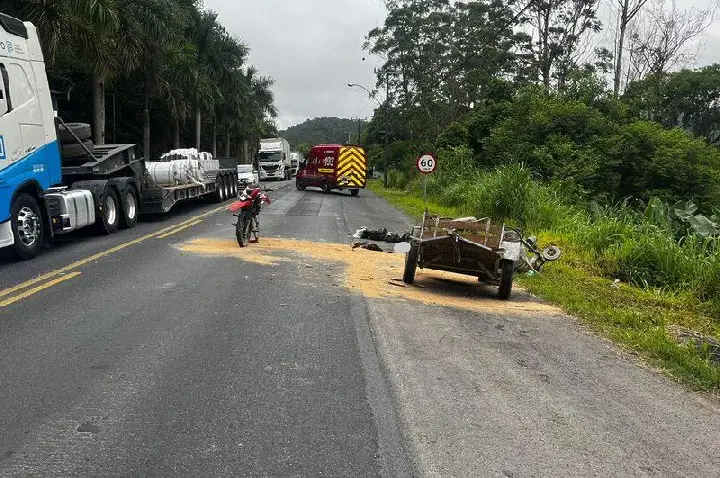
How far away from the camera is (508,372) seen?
17.4ft

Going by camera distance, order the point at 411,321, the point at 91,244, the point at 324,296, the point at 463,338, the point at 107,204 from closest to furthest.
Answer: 1. the point at 463,338
2. the point at 411,321
3. the point at 324,296
4. the point at 91,244
5. the point at 107,204

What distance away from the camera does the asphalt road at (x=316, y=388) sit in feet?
12.0

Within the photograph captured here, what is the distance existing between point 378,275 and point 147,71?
104 ft

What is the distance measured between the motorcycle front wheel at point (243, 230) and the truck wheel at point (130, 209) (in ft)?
13.2

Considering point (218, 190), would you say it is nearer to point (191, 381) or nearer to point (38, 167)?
point (38, 167)

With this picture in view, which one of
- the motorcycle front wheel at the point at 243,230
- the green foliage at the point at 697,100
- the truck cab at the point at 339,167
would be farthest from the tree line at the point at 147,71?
the green foliage at the point at 697,100

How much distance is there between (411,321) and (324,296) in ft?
4.72

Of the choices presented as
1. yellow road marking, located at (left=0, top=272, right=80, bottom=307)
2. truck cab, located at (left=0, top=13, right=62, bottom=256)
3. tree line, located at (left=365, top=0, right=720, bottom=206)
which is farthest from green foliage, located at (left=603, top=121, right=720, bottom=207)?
yellow road marking, located at (left=0, top=272, right=80, bottom=307)

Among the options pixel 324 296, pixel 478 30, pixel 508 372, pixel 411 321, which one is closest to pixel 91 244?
pixel 324 296

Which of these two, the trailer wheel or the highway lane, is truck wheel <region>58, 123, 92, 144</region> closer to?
the highway lane

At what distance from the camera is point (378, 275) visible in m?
9.68

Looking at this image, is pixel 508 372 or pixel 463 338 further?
pixel 463 338

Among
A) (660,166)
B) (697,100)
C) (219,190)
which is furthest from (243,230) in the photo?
(697,100)

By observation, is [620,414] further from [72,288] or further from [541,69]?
[541,69]
